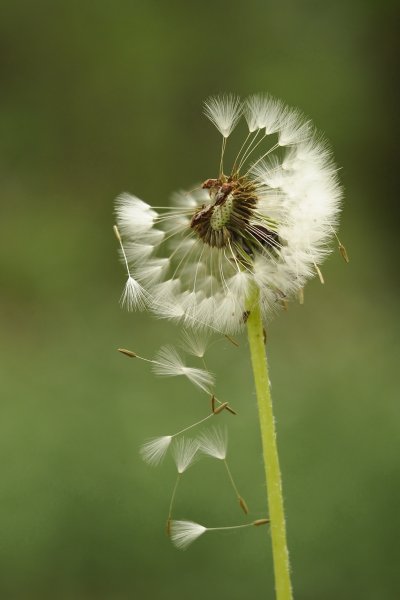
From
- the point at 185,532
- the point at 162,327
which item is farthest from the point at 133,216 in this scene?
the point at 162,327

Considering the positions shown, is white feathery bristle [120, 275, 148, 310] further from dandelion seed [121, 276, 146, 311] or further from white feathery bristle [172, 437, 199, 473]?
white feathery bristle [172, 437, 199, 473]

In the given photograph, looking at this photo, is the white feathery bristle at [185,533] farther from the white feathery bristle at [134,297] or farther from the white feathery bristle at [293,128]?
the white feathery bristle at [293,128]

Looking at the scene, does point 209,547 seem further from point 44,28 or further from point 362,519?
point 44,28

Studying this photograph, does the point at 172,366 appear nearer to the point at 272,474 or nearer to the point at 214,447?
Answer: the point at 214,447

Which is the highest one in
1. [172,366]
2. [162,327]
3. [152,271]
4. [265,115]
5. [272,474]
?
[162,327]

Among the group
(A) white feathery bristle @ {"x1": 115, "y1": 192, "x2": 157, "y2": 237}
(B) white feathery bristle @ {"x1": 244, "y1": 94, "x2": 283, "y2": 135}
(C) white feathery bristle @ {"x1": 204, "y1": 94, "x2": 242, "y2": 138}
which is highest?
(C) white feathery bristle @ {"x1": 204, "y1": 94, "x2": 242, "y2": 138}

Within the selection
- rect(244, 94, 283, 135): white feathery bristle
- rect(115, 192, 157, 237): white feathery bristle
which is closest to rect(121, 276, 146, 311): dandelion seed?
rect(115, 192, 157, 237): white feathery bristle

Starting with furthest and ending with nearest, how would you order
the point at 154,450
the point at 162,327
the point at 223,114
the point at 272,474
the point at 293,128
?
the point at 162,327
the point at 223,114
the point at 293,128
the point at 154,450
the point at 272,474

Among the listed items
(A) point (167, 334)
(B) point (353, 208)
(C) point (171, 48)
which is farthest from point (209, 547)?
(C) point (171, 48)
